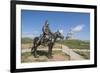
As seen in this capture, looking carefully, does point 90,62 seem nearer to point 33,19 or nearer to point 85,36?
point 85,36

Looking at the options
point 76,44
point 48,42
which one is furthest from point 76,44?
point 48,42

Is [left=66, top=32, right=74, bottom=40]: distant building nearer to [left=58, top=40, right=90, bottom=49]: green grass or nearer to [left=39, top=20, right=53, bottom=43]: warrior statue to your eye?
[left=58, top=40, right=90, bottom=49]: green grass

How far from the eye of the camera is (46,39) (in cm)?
193

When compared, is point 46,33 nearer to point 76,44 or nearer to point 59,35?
point 59,35

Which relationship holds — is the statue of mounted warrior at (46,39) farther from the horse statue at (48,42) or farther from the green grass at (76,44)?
the green grass at (76,44)

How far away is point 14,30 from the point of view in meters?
1.79

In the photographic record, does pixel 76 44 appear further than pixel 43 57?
Yes

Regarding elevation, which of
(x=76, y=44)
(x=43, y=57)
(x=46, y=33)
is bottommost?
(x=43, y=57)

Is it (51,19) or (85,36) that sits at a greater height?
(51,19)

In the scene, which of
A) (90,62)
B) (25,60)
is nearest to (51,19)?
(25,60)

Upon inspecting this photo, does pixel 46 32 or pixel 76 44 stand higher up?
pixel 46 32

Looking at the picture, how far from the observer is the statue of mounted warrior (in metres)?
1.90

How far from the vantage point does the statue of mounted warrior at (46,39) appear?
74.7 inches

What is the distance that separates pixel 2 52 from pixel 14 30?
22cm
